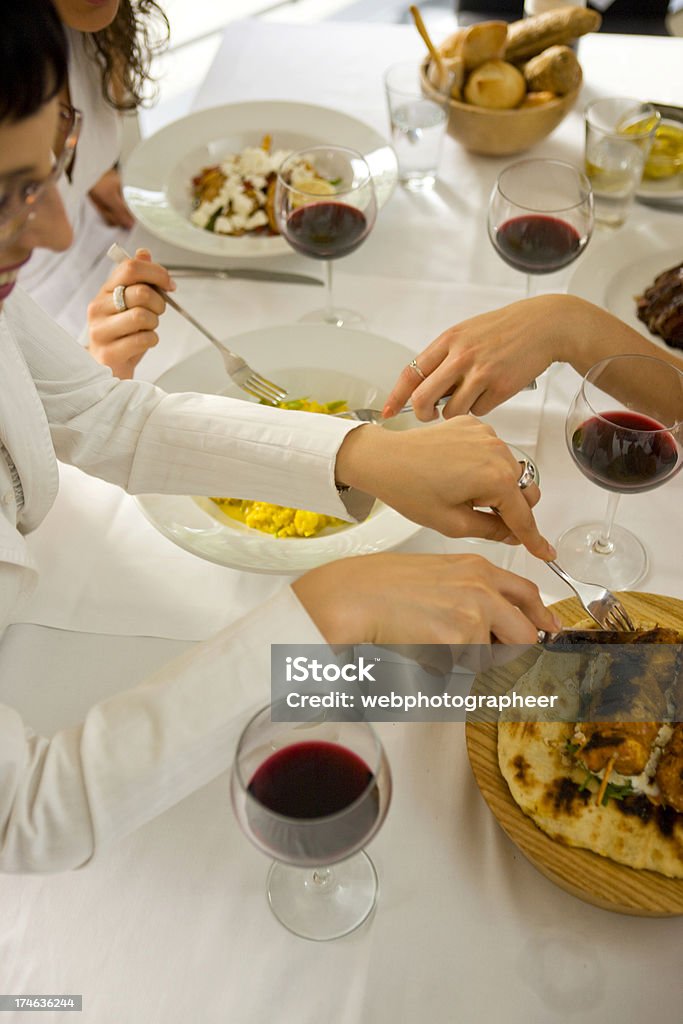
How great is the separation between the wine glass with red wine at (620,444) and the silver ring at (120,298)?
0.66 metres

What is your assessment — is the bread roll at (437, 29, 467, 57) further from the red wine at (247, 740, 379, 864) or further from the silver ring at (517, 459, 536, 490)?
the red wine at (247, 740, 379, 864)

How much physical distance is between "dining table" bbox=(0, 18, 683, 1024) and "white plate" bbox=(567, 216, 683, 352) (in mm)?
170

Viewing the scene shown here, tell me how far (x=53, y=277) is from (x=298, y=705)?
141 centimetres

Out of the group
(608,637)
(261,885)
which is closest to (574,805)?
(608,637)

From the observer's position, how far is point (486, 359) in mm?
1146

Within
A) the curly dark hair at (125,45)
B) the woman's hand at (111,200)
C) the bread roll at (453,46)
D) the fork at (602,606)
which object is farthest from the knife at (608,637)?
the woman's hand at (111,200)

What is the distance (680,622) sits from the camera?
3.09ft

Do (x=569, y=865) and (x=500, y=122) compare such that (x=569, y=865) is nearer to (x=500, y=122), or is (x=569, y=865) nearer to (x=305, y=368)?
(x=305, y=368)

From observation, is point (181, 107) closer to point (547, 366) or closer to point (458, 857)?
point (547, 366)

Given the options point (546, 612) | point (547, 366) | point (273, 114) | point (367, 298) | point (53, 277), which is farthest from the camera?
point (53, 277)

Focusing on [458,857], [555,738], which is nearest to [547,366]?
[555,738]

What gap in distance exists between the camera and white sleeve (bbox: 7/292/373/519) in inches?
42.2

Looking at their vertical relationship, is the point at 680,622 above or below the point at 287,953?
above

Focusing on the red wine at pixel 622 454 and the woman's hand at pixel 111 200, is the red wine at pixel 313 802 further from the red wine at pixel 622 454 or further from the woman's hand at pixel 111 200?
the woman's hand at pixel 111 200
